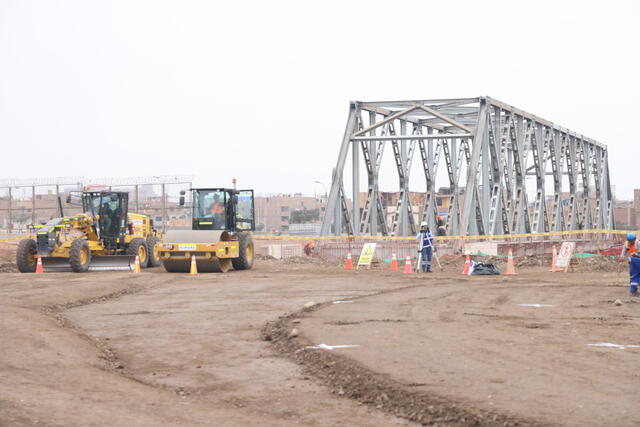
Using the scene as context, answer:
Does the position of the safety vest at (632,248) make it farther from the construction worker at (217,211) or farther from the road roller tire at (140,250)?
the road roller tire at (140,250)

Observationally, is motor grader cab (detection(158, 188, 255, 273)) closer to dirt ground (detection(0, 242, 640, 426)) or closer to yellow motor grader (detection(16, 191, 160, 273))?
yellow motor grader (detection(16, 191, 160, 273))

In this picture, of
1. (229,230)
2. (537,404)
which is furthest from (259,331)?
(229,230)

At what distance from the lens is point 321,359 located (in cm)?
1034

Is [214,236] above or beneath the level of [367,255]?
above

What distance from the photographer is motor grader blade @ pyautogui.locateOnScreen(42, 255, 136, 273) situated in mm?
29422

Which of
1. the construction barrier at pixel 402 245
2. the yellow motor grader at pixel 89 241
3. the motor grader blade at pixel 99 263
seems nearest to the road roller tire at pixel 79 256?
the yellow motor grader at pixel 89 241

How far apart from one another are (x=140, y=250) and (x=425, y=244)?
10.1m

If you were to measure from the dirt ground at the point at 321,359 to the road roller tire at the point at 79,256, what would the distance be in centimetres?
851

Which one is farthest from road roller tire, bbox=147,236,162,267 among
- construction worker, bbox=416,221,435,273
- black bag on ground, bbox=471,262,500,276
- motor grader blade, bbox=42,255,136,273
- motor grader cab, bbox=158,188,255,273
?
black bag on ground, bbox=471,262,500,276

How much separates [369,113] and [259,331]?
31289 millimetres

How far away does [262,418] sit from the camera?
7672 mm

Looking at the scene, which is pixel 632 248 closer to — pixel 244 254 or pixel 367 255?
pixel 244 254

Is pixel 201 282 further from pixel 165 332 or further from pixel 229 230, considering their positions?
pixel 165 332

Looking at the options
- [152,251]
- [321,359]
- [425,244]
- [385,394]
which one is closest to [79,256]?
[152,251]
